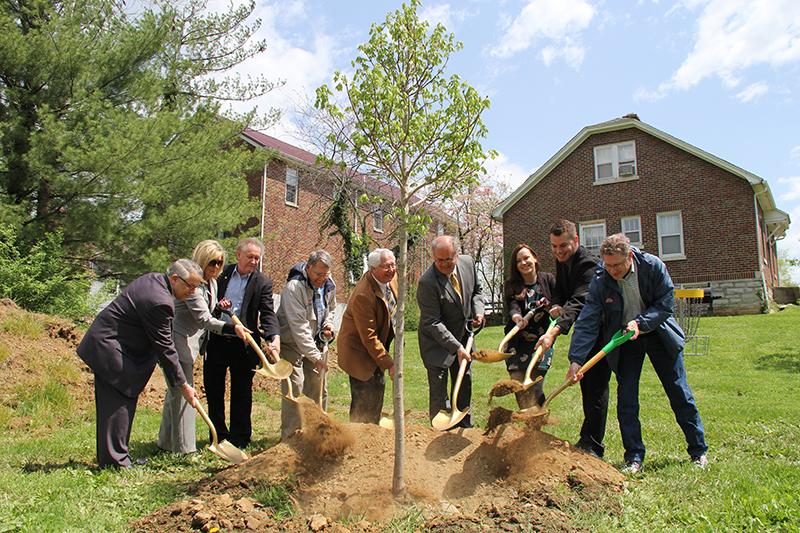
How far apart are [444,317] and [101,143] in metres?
8.14

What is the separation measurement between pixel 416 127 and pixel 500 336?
512 inches

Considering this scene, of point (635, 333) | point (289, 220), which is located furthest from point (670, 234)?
point (635, 333)

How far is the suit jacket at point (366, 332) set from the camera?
4.61 meters

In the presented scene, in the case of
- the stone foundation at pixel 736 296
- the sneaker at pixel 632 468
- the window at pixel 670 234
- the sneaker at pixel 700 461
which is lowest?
the sneaker at pixel 632 468

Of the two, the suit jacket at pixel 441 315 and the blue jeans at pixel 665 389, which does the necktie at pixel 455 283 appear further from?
the blue jeans at pixel 665 389

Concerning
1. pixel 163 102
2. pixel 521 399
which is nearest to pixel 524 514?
pixel 521 399

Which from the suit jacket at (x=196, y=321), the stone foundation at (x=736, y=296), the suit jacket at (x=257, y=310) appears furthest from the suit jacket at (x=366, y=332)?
the stone foundation at (x=736, y=296)

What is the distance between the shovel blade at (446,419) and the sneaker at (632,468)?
1204 mm

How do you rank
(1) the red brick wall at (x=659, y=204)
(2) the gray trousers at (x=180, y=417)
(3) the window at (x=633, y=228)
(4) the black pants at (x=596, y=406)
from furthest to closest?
(3) the window at (x=633, y=228), (1) the red brick wall at (x=659, y=204), (2) the gray trousers at (x=180, y=417), (4) the black pants at (x=596, y=406)

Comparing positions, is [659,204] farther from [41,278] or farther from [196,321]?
[196,321]

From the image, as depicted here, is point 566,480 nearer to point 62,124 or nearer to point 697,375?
point 697,375

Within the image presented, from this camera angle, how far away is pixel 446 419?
4.36 m

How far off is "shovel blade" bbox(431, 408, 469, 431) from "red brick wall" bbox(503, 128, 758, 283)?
52.4 ft

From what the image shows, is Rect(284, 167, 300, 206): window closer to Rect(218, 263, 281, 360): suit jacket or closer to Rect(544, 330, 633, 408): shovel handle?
Rect(218, 263, 281, 360): suit jacket
